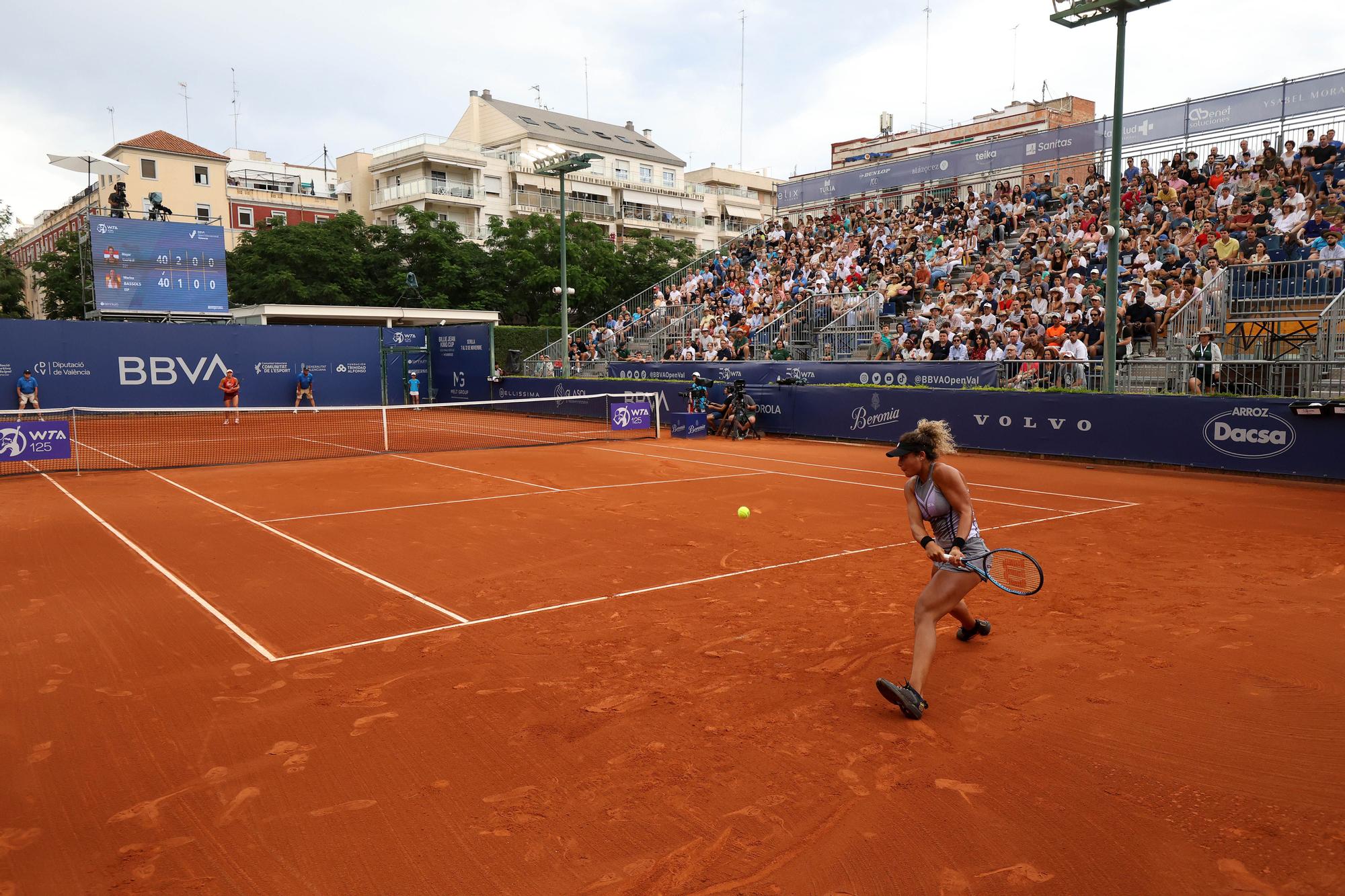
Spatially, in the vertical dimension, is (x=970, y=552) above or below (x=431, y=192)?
below

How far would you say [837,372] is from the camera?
78.1 ft

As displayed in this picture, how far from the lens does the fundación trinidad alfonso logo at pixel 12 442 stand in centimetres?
1596

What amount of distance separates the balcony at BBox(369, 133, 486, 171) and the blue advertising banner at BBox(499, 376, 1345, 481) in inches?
1511

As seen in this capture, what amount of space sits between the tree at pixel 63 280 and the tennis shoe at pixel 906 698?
5166 cm

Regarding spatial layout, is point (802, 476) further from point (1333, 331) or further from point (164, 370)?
point (164, 370)

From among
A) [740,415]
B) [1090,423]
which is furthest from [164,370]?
[1090,423]

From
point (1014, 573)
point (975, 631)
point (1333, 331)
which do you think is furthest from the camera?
point (1333, 331)

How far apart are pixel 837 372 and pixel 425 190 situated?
39.0m

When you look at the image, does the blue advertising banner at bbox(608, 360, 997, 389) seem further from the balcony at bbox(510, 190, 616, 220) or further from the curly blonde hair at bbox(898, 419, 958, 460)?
the balcony at bbox(510, 190, 616, 220)

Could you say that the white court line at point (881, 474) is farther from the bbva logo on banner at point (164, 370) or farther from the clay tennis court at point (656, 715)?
the bbva logo on banner at point (164, 370)

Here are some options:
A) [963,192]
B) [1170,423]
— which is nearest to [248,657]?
[1170,423]

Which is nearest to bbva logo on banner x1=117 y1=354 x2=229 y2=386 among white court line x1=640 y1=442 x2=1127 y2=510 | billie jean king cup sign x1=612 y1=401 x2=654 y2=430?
billie jean king cup sign x1=612 y1=401 x2=654 y2=430

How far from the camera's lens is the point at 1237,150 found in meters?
23.2

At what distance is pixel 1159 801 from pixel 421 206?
2243 inches
